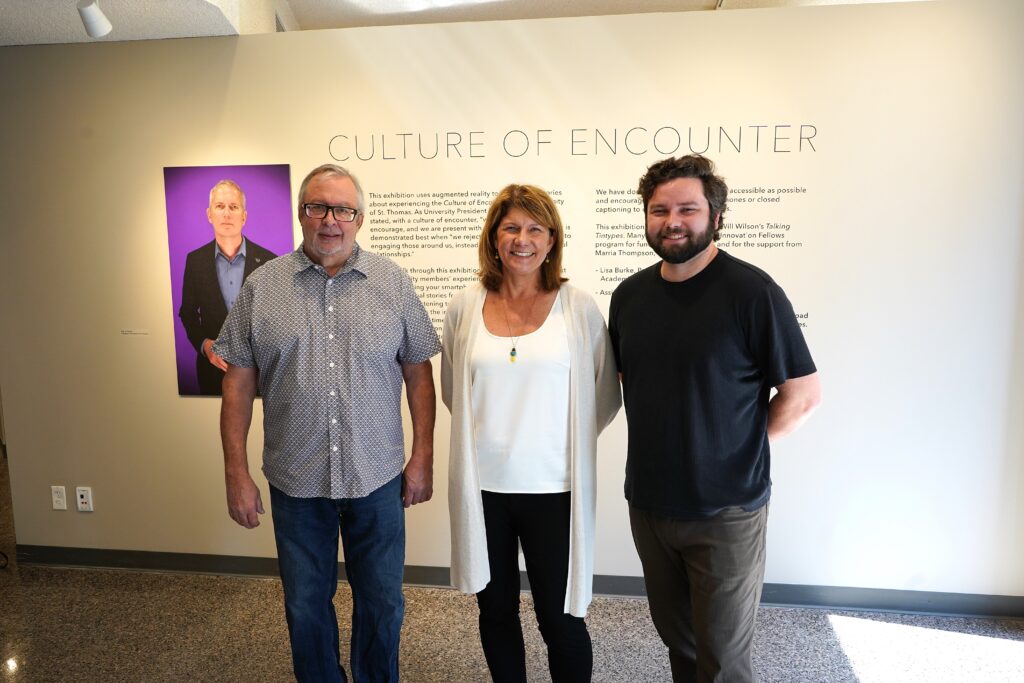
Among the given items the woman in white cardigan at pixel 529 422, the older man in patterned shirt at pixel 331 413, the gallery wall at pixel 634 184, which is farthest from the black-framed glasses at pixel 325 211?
the gallery wall at pixel 634 184

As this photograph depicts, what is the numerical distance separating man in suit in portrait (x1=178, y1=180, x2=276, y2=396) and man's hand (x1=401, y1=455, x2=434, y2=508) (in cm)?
135

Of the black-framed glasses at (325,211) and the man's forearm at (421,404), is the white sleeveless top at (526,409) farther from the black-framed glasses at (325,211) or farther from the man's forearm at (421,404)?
the black-framed glasses at (325,211)

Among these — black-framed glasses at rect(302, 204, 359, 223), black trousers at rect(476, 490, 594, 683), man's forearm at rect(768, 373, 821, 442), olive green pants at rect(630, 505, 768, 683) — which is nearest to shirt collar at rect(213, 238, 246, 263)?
black-framed glasses at rect(302, 204, 359, 223)

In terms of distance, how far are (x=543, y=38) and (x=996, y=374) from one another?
2.27 metres

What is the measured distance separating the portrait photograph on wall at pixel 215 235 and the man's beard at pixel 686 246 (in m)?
1.82

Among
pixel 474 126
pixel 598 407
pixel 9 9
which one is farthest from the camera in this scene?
pixel 474 126

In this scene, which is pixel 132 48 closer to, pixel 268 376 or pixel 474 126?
pixel 474 126

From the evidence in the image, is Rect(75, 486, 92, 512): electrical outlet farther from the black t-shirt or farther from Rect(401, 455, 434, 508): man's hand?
the black t-shirt

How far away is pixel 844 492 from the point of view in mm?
2680

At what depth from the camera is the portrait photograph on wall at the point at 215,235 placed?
9.07ft

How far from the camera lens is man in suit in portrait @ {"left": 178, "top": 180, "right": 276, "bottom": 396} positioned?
278cm

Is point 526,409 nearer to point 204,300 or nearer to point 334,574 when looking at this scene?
point 334,574

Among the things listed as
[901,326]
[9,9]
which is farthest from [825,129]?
[9,9]

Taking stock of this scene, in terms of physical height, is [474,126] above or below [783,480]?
above
